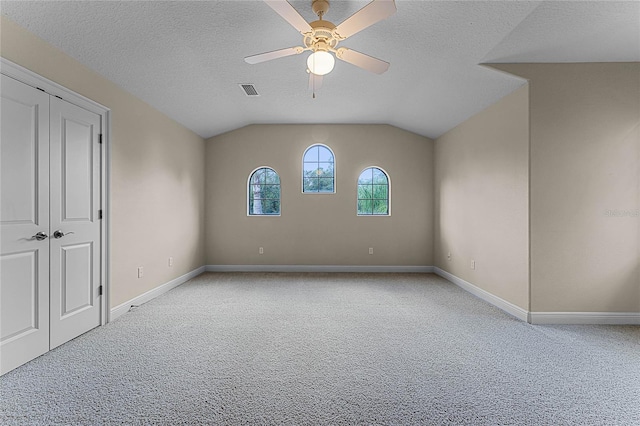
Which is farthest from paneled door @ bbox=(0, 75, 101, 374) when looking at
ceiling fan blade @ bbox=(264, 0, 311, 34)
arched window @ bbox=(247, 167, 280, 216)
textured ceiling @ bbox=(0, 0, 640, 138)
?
arched window @ bbox=(247, 167, 280, 216)

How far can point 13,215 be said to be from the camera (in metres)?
2.41

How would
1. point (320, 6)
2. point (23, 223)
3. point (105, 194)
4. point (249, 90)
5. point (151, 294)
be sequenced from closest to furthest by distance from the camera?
point (23, 223) → point (320, 6) → point (105, 194) → point (151, 294) → point (249, 90)

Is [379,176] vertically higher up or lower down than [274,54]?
lower down

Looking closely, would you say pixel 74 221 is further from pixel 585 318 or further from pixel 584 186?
pixel 585 318

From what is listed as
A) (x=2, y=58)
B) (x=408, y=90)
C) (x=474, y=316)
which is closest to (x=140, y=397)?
(x=2, y=58)

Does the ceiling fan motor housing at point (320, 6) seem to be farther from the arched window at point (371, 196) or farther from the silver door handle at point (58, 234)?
the arched window at point (371, 196)

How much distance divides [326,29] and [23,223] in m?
2.74

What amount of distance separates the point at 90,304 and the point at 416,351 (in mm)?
3122

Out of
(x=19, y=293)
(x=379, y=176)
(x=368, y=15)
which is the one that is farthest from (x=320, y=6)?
(x=379, y=176)

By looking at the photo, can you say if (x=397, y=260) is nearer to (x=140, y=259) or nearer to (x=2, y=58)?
(x=140, y=259)

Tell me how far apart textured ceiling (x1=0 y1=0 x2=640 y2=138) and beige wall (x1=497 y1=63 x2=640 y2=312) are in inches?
10.6

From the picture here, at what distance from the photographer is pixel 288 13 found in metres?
2.19

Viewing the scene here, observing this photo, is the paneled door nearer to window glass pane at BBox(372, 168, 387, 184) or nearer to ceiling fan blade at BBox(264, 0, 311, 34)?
ceiling fan blade at BBox(264, 0, 311, 34)

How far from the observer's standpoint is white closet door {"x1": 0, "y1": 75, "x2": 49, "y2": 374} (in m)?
2.34
